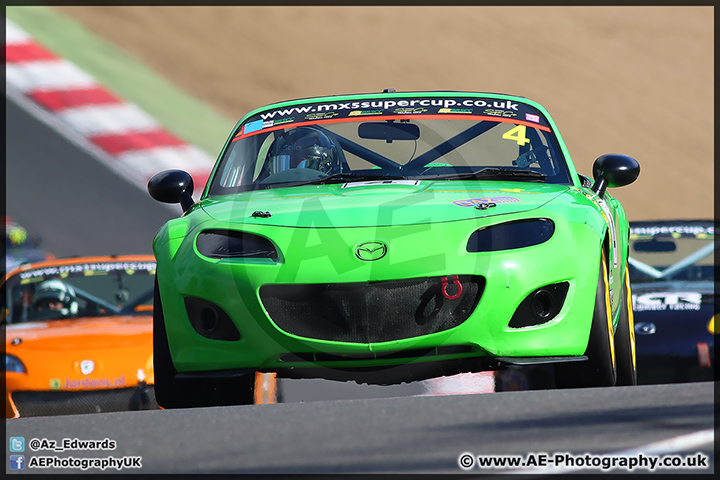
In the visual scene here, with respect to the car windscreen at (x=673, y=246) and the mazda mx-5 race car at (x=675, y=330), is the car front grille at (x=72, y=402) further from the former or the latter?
the car windscreen at (x=673, y=246)

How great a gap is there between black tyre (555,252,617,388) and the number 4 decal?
→ 146cm

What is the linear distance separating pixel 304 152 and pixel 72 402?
6.62ft

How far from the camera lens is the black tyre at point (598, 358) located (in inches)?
170

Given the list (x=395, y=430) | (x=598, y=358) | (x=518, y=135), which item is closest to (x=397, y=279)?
(x=395, y=430)

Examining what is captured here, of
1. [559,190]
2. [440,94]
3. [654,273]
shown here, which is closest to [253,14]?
[654,273]

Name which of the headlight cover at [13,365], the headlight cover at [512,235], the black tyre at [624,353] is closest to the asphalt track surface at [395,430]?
the black tyre at [624,353]

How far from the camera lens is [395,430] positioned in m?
3.67

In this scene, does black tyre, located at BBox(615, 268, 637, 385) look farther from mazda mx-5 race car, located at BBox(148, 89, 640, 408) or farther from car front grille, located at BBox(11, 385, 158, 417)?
car front grille, located at BBox(11, 385, 158, 417)

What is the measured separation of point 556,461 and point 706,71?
21024 millimetres

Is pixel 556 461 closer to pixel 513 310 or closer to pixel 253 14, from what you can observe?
pixel 513 310

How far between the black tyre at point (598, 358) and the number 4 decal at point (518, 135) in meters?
1.46

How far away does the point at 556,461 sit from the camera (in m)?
3.16

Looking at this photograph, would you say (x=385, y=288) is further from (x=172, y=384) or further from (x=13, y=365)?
(x=13, y=365)

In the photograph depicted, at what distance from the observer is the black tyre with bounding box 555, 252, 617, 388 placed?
4.32m
